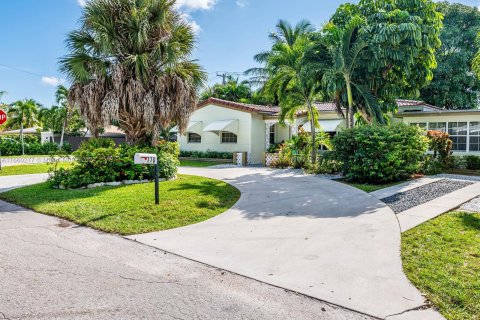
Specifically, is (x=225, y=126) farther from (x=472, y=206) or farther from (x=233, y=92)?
(x=472, y=206)

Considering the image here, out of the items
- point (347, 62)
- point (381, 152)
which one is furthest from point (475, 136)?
point (381, 152)

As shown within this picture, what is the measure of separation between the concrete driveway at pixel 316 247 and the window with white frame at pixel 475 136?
450 inches

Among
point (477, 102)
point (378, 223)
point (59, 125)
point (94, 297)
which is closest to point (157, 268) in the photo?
point (94, 297)

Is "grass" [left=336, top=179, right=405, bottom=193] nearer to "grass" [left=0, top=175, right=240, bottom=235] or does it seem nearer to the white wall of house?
"grass" [left=0, top=175, right=240, bottom=235]

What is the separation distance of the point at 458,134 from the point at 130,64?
54.7ft

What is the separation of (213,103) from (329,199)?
15.7 metres

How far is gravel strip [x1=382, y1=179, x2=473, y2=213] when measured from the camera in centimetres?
854

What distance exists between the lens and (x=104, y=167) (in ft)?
38.2

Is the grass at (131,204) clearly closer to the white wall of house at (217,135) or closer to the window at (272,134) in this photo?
the white wall of house at (217,135)

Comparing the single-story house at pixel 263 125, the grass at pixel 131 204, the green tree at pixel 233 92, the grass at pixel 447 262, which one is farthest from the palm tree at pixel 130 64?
the green tree at pixel 233 92

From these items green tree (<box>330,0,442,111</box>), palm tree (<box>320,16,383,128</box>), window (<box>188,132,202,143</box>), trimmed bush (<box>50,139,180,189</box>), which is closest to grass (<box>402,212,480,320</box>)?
palm tree (<box>320,16,383,128</box>)

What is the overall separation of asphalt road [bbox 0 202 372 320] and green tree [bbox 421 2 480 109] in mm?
29603

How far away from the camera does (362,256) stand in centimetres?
512

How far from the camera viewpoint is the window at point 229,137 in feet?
75.1
